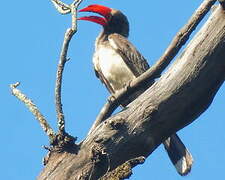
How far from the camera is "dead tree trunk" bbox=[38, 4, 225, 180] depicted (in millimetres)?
3920

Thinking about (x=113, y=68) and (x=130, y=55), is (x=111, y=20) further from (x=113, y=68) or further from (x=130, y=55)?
(x=113, y=68)

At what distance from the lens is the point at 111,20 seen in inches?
347

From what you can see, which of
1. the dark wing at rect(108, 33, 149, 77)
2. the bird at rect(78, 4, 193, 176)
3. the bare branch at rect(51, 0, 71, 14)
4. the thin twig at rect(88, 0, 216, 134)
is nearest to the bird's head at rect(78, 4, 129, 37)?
the bird at rect(78, 4, 193, 176)

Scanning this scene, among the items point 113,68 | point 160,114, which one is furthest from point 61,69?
point 113,68

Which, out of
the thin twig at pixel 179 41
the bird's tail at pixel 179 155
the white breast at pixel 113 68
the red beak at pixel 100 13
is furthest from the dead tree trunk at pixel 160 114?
the red beak at pixel 100 13

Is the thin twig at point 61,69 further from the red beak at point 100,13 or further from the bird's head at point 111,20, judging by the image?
the bird's head at point 111,20

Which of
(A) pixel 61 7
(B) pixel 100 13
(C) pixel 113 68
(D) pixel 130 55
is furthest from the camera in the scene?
(B) pixel 100 13

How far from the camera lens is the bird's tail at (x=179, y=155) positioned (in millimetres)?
4979

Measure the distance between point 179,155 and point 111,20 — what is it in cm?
381

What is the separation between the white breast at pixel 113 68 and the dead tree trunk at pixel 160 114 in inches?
146

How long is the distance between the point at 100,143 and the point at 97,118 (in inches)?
28.1

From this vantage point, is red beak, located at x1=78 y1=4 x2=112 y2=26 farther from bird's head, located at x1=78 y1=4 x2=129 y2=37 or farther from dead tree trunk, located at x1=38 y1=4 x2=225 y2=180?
dead tree trunk, located at x1=38 y1=4 x2=225 y2=180

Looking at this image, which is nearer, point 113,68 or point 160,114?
point 160,114

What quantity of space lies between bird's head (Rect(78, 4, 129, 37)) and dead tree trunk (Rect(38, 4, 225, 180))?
14.0ft
